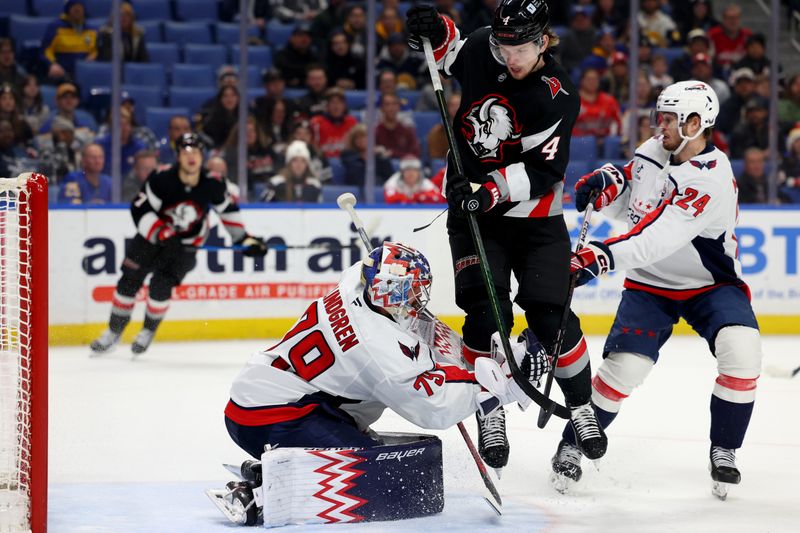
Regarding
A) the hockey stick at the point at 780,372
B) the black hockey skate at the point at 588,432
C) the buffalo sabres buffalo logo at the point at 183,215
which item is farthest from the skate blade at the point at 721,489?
the buffalo sabres buffalo logo at the point at 183,215

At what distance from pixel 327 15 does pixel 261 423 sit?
4543mm

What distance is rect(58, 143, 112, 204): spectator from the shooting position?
672 centimetres

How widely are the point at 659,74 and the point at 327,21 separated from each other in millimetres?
2026

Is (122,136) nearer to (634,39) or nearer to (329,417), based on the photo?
(634,39)

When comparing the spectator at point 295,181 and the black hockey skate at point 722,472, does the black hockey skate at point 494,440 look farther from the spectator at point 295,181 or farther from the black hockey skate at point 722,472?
the spectator at point 295,181

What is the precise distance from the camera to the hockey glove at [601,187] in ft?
12.7

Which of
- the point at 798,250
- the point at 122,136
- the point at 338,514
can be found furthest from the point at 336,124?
the point at 338,514

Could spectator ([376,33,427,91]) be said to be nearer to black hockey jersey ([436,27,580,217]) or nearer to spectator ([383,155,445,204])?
spectator ([383,155,445,204])

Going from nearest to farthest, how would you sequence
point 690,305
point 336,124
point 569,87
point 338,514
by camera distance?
point 338,514 → point 569,87 → point 690,305 → point 336,124

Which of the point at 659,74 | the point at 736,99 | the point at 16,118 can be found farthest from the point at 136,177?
the point at 736,99

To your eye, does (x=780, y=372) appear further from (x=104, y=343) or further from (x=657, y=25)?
(x=104, y=343)

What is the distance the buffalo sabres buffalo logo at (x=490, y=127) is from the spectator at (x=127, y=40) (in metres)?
3.77

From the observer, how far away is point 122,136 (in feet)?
22.3

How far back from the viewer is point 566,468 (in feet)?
12.3
